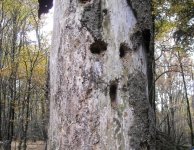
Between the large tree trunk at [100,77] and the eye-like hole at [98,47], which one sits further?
the eye-like hole at [98,47]

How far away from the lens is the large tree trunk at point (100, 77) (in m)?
1.52

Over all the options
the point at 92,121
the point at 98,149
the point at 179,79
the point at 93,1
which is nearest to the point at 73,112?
the point at 92,121

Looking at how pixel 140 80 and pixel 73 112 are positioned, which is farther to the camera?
pixel 140 80

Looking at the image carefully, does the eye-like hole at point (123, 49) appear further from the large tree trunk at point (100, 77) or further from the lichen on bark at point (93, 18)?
the lichen on bark at point (93, 18)

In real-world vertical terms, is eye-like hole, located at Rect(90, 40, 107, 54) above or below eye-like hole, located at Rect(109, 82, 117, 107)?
above

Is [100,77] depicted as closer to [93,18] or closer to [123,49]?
[123,49]

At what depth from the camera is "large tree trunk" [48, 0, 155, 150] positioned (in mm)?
1520

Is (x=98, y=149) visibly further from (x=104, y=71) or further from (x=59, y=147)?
(x=104, y=71)

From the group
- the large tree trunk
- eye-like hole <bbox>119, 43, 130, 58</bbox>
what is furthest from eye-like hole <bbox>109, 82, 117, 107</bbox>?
eye-like hole <bbox>119, 43, 130, 58</bbox>

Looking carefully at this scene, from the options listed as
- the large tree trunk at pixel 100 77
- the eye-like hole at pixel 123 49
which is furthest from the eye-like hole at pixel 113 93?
the eye-like hole at pixel 123 49

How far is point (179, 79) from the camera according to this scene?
154ft

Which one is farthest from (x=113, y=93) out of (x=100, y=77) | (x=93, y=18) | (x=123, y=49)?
(x=93, y=18)

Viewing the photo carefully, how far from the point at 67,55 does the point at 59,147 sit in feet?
1.58

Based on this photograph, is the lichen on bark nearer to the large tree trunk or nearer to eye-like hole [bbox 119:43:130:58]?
the large tree trunk
